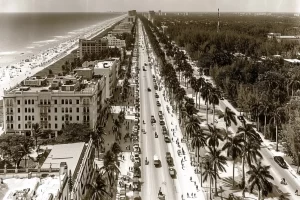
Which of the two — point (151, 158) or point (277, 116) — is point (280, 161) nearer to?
point (277, 116)

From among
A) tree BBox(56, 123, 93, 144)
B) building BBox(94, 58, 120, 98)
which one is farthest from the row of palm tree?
building BBox(94, 58, 120, 98)

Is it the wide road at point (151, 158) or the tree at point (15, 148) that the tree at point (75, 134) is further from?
the wide road at point (151, 158)

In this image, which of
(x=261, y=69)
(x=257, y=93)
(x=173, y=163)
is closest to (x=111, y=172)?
(x=173, y=163)

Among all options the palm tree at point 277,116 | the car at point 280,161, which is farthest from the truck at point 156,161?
the palm tree at point 277,116

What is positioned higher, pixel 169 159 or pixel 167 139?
pixel 167 139

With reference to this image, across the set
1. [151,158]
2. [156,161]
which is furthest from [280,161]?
[151,158]
